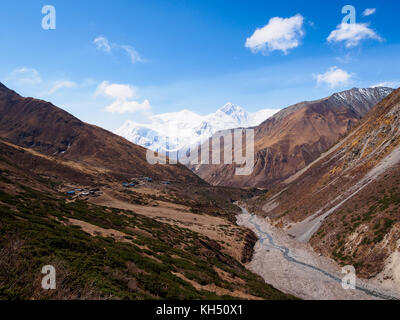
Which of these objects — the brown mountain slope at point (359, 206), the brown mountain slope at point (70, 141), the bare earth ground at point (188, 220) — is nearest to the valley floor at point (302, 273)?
the brown mountain slope at point (359, 206)

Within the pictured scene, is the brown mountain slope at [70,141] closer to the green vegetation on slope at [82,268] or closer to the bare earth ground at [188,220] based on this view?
the bare earth ground at [188,220]

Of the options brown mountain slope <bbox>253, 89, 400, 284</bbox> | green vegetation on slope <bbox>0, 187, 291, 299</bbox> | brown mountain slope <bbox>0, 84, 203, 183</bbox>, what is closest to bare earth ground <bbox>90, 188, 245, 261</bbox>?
brown mountain slope <bbox>253, 89, 400, 284</bbox>

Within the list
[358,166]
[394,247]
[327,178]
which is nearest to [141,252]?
[394,247]

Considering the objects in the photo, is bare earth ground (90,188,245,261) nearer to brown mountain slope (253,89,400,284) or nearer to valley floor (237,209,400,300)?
valley floor (237,209,400,300)

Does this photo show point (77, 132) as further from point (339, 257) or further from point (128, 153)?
point (339, 257)

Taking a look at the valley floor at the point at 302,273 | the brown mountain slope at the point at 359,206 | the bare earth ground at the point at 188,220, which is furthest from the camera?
the bare earth ground at the point at 188,220

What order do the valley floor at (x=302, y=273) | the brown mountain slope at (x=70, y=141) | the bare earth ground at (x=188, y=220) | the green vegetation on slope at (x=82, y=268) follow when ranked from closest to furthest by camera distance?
the green vegetation on slope at (x=82, y=268) < the valley floor at (x=302, y=273) < the bare earth ground at (x=188, y=220) < the brown mountain slope at (x=70, y=141)

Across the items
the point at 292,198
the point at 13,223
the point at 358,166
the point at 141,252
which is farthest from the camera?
the point at 292,198
